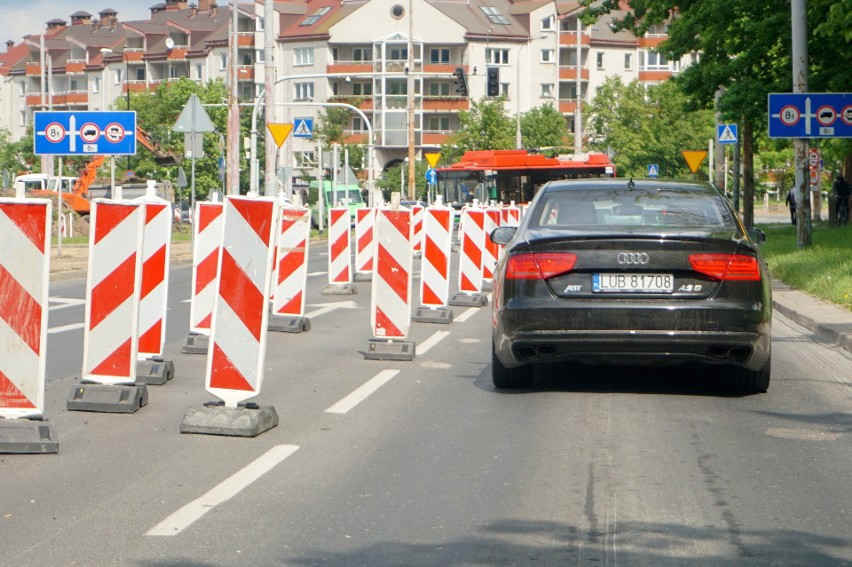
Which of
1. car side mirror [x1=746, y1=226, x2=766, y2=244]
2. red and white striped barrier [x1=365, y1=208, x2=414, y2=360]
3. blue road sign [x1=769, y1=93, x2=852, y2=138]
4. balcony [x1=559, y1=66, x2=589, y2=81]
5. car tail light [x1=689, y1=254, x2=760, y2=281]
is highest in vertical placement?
balcony [x1=559, y1=66, x2=589, y2=81]

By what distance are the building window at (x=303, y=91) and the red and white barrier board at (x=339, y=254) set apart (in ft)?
310

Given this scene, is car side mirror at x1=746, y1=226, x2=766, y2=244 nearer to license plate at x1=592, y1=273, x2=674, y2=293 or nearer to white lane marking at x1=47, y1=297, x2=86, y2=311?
license plate at x1=592, y1=273, x2=674, y2=293

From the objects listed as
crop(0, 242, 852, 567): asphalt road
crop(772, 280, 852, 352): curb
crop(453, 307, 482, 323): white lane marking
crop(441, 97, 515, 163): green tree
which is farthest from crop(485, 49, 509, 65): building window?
crop(0, 242, 852, 567): asphalt road

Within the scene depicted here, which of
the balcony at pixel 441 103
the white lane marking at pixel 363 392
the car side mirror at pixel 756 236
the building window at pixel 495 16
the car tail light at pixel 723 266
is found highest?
the building window at pixel 495 16

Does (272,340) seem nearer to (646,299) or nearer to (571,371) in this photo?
(571,371)

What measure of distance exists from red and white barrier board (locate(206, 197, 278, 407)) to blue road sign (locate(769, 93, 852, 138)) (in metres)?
17.8

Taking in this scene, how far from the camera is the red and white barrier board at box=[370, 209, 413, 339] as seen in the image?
12578mm

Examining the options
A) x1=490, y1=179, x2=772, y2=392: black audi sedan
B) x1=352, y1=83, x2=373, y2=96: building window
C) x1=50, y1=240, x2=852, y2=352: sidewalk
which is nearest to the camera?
x1=490, y1=179, x2=772, y2=392: black audi sedan

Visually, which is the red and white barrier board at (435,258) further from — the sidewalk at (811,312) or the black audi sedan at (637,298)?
the black audi sedan at (637,298)

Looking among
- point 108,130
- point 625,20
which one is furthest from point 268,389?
point 625,20

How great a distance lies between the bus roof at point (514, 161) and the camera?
5575 centimetres

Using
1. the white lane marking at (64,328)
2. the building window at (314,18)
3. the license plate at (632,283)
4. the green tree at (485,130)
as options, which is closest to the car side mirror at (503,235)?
the license plate at (632,283)

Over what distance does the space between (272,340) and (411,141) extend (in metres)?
47.4

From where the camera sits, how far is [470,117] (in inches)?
3789
